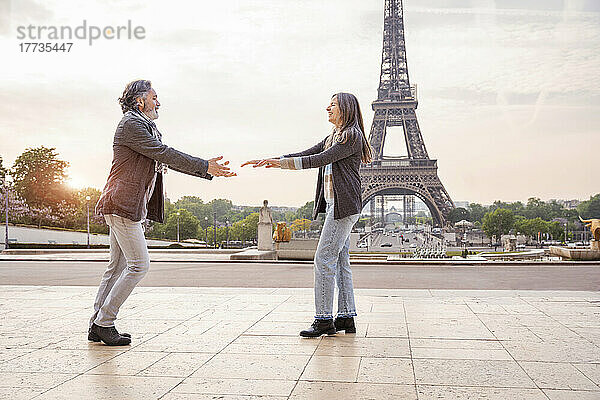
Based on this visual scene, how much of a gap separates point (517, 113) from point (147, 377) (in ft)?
209

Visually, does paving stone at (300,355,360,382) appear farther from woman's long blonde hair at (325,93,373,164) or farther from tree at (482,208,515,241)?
tree at (482,208,515,241)

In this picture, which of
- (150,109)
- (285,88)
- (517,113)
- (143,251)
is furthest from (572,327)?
(517,113)

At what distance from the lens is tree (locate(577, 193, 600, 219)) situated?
121 m

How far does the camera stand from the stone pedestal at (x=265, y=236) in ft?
78.1

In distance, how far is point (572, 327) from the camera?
563cm

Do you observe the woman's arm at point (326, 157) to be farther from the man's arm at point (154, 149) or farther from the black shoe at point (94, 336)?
the black shoe at point (94, 336)

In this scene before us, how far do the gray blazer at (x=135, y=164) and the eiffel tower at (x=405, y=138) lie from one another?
5544cm

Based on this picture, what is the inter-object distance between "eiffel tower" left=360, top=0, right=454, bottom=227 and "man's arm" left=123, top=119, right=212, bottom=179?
5545cm

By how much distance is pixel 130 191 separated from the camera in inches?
192

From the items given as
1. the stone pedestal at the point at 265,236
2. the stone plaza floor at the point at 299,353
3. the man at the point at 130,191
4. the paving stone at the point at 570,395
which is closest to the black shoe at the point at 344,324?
the stone plaza floor at the point at 299,353

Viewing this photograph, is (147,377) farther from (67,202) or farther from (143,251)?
(67,202)

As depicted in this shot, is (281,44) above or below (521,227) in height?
above

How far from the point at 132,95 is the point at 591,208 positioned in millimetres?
129325

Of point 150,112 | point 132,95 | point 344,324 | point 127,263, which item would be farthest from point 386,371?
point 132,95
